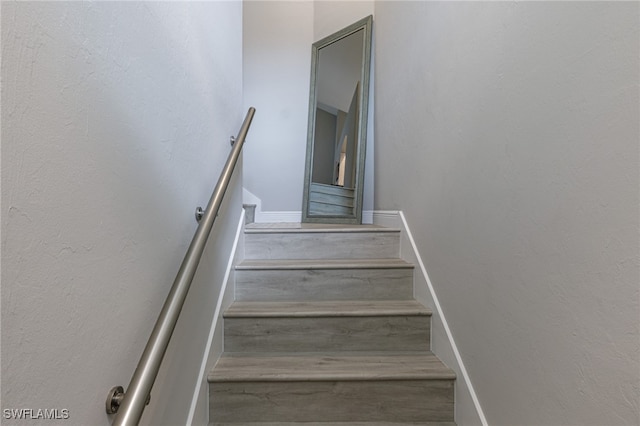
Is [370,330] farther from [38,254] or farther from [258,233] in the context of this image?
[38,254]

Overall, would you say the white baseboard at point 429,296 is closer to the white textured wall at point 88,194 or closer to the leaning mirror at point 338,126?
the leaning mirror at point 338,126

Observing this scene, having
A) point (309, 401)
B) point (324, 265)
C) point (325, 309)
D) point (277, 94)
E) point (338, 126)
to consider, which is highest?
point (277, 94)

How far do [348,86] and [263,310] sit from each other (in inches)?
88.7

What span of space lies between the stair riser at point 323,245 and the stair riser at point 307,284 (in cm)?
25

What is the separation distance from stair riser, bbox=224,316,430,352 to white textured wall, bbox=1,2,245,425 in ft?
1.45

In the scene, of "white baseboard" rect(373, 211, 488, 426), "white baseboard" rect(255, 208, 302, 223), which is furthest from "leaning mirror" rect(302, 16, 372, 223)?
"white baseboard" rect(373, 211, 488, 426)

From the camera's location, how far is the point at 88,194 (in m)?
0.58

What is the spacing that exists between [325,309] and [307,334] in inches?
5.3

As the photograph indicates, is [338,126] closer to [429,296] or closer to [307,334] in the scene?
[429,296]

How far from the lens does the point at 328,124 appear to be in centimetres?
314

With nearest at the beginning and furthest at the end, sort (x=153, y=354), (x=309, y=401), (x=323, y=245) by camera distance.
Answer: (x=153, y=354), (x=309, y=401), (x=323, y=245)

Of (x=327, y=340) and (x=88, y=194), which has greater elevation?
(x=88, y=194)

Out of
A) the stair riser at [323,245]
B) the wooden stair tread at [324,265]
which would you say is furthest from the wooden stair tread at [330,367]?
the stair riser at [323,245]

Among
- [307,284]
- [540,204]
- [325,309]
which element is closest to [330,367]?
[325,309]
